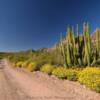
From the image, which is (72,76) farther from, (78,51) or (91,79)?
(78,51)

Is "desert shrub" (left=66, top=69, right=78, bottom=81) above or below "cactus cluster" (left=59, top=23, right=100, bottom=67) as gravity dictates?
below

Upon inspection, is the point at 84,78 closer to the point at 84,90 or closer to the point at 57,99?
the point at 84,90

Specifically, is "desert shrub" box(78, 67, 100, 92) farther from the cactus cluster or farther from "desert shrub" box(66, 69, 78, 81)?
the cactus cluster

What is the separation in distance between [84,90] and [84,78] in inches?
38.1

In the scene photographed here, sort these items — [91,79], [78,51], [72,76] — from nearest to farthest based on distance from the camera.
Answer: [91,79]
[72,76]
[78,51]

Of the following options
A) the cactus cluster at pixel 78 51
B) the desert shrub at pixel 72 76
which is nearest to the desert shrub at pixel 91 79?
the desert shrub at pixel 72 76

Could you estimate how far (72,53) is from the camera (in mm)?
23953

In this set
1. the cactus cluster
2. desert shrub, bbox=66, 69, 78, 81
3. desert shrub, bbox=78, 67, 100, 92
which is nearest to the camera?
desert shrub, bbox=78, 67, 100, 92

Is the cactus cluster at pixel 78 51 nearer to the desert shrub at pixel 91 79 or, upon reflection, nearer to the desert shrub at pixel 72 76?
the desert shrub at pixel 72 76

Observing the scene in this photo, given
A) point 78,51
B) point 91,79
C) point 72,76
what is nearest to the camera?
point 91,79

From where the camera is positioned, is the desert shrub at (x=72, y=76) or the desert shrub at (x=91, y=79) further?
the desert shrub at (x=72, y=76)

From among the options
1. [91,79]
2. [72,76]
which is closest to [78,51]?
[72,76]

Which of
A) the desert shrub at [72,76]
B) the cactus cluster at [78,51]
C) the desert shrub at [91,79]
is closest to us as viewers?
the desert shrub at [91,79]

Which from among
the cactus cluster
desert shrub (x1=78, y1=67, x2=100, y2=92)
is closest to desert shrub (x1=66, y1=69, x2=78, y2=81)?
desert shrub (x1=78, y1=67, x2=100, y2=92)
